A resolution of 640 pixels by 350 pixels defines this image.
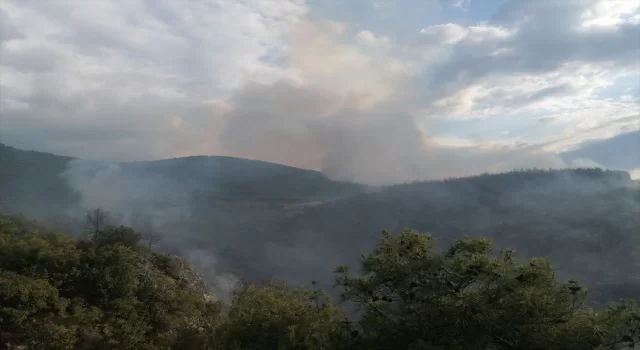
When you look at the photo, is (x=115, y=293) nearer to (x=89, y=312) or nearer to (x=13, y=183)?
(x=89, y=312)

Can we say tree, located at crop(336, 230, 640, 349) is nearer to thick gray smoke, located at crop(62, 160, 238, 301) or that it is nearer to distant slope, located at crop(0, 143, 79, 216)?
thick gray smoke, located at crop(62, 160, 238, 301)

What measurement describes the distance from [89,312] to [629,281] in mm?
96358

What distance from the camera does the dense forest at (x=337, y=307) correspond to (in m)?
15.0

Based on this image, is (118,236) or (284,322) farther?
(118,236)

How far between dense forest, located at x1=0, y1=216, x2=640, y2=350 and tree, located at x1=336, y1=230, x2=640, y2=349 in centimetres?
3

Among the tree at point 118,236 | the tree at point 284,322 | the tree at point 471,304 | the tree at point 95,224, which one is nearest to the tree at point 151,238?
the tree at point 95,224

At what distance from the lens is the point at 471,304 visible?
50.3 feet

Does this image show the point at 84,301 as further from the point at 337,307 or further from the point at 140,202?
the point at 140,202

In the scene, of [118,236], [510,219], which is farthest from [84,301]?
[510,219]

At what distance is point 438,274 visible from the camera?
56.0ft

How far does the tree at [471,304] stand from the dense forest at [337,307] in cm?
3

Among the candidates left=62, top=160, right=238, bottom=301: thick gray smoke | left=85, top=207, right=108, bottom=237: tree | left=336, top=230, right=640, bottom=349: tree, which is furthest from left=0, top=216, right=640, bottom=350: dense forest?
left=62, top=160, right=238, bottom=301: thick gray smoke

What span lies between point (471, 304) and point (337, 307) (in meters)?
7.83

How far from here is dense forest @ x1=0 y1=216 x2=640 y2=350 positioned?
49.3ft
